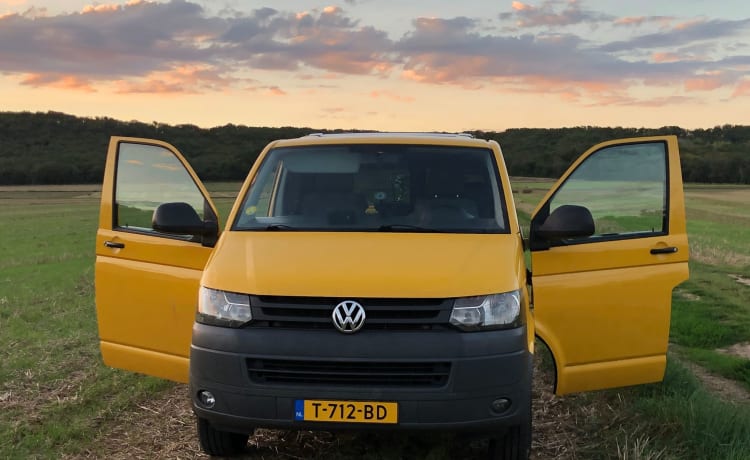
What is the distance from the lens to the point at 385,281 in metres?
4.05

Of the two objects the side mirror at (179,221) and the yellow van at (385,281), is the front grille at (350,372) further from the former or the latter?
the side mirror at (179,221)

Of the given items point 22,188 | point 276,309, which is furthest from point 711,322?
point 22,188

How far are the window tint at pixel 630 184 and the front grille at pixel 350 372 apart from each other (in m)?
1.73

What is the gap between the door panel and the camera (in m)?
5.00

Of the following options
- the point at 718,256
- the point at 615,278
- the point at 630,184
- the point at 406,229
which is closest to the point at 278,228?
the point at 406,229

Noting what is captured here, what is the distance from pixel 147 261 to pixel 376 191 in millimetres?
1640

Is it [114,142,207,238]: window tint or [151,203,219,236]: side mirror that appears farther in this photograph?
[114,142,207,238]: window tint

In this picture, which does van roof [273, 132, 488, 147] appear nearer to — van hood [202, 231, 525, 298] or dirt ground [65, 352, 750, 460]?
van hood [202, 231, 525, 298]

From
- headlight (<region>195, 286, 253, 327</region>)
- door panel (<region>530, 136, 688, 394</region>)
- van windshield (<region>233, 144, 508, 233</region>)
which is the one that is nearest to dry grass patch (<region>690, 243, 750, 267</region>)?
door panel (<region>530, 136, 688, 394</region>)

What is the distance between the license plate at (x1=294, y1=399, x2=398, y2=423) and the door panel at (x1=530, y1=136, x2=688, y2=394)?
1.39m

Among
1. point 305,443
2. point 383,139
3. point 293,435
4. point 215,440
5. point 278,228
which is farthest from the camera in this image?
point 383,139

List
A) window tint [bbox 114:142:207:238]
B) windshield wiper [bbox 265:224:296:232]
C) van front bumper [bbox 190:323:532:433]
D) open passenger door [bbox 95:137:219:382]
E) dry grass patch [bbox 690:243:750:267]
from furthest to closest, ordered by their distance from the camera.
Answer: dry grass patch [bbox 690:243:750:267], window tint [bbox 114:142:207:238], open passenger door [bbox 95:137:219:382], windshield wiper [bbox 265:224:296:232], van front bumper [bbox 190:323:532:433]

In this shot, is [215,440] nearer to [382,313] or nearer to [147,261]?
[147,261]

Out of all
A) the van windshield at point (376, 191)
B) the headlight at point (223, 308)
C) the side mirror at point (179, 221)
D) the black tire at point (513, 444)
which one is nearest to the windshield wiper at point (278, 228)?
the van windshield at point (376, 191)
